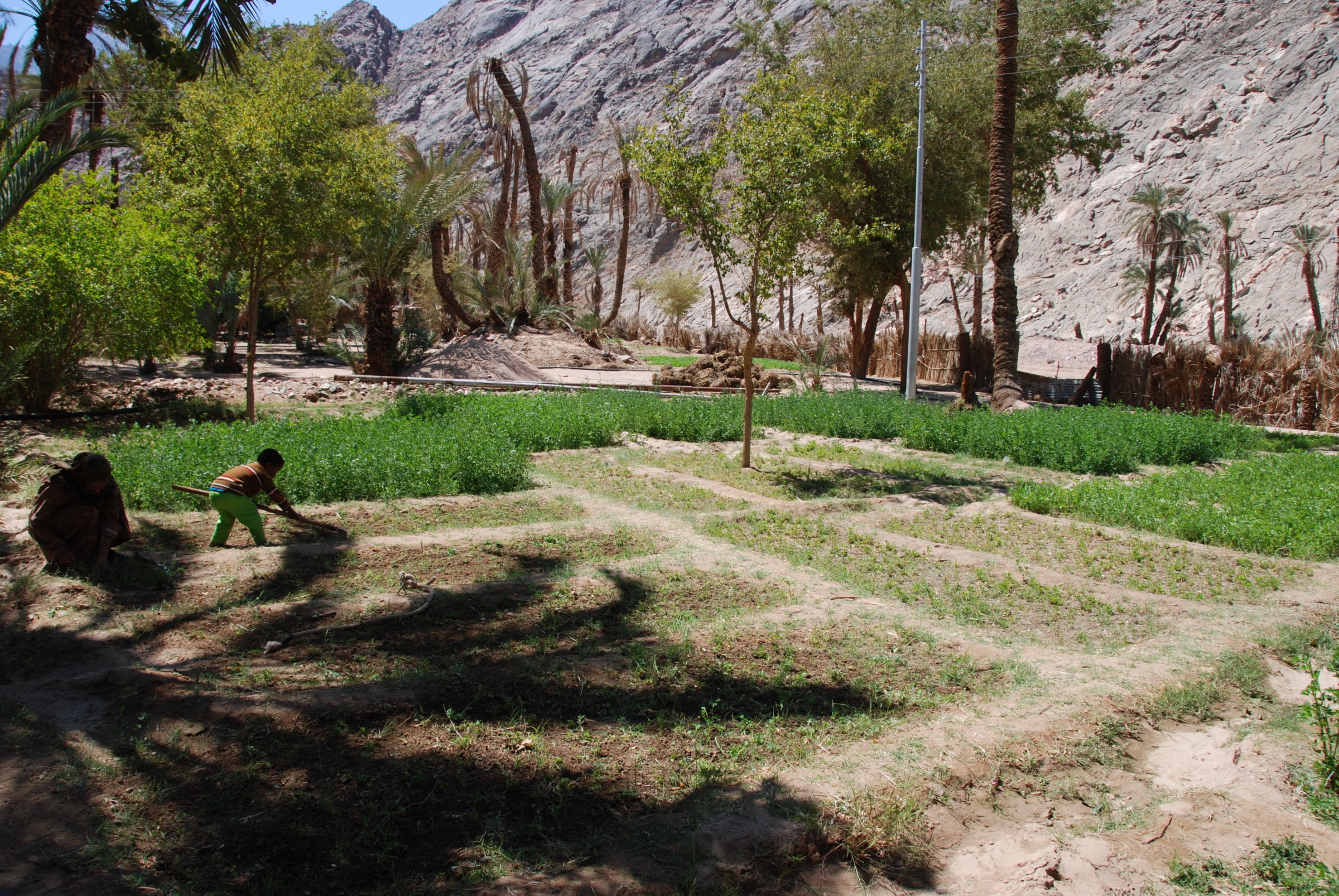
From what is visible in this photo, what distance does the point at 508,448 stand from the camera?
9.98 meters

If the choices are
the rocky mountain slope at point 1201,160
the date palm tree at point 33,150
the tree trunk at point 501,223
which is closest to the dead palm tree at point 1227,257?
the rocky mountain slope at point 1201,160

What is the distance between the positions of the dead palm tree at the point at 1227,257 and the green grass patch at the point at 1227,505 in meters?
28.7

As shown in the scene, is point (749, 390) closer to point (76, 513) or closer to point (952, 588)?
point (952, 588)

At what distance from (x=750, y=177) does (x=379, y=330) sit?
1345cm

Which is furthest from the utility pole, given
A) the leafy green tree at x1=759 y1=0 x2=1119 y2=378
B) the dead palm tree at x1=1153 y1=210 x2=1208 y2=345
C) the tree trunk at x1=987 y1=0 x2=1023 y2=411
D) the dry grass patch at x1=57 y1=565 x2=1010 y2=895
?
the dead palm tree at x1=1153 y1=210 x2=1208 y2=345

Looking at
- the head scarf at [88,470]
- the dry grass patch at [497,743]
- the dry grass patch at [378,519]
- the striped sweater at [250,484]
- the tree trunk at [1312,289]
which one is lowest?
the dry grass patch at [497,743]

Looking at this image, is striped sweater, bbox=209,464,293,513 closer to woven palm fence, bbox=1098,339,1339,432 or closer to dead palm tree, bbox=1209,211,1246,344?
woven palm fence, bbox=1098,339,1339,432

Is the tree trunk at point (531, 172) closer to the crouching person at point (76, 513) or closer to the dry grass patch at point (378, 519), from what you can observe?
the dry grass patch at point (378, 519)

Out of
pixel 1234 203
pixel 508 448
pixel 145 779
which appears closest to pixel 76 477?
pixel 145 779

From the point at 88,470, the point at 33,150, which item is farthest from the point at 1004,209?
the point at 88,470

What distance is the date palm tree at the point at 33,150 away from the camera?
6582mm

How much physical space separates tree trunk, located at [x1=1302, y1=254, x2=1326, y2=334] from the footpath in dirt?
31.8m

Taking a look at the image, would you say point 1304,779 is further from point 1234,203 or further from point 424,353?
point 1234,203

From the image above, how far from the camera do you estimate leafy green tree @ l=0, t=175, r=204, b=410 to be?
Answer: 11.6 m
